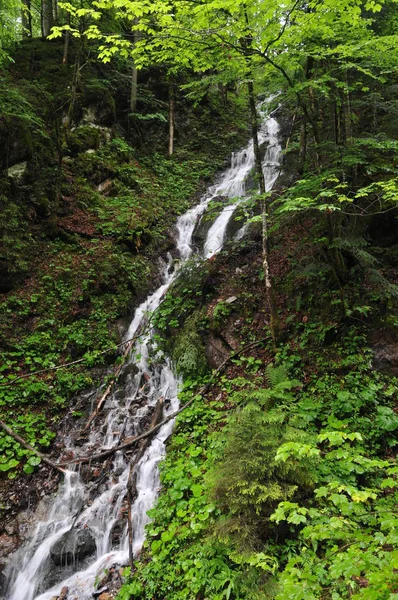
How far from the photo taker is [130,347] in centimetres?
854

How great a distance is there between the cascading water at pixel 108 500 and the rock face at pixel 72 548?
0.19 feet

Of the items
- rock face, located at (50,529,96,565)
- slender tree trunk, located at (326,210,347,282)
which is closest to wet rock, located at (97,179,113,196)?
slender tree trunk, located at (326,210,347,282)

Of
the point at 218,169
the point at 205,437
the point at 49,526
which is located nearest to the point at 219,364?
the point at 205,437

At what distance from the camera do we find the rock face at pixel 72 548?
4.92 metres

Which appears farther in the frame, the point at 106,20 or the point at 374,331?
the point at 106,20

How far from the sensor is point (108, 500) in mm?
5555

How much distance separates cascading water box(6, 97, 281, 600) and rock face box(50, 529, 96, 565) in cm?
6

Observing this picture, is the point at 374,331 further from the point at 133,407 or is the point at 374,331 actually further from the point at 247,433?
the point at 133,407

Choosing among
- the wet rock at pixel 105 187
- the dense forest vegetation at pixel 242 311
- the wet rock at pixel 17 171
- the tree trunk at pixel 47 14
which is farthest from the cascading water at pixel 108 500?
the tree trunk at pixel 47 14

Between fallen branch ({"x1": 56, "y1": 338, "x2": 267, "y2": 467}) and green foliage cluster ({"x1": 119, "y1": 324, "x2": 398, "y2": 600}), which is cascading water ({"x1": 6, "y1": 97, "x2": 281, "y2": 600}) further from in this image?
green foliage cluster ({"x1": 119, "y1": 324, "x2": 398, "y2": 600})

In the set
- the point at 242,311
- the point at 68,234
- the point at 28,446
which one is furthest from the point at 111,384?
the point at 68,234

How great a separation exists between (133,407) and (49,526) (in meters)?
2.42

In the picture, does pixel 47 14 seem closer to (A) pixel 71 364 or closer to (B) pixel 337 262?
(A) pixel 71 364

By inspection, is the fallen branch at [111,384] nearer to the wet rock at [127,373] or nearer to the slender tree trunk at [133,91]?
the wet rock at [127,373]
